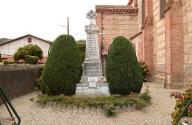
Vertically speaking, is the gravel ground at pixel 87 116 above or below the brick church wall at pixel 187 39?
below

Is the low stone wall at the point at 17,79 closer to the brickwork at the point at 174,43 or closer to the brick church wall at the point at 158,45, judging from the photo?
the brickwork at the point at 174,43

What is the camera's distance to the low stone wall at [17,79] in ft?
46.5

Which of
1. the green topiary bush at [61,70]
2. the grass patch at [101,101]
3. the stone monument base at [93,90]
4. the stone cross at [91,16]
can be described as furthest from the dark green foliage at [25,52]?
the grass patch at [101,101]

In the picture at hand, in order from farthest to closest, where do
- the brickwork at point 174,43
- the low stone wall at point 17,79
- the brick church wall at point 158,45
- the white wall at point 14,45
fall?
the white wall at point 14,45 < the brick church wall at point 158,45 < the brickwork at point 174,43 < the low stone wall at point 17,79

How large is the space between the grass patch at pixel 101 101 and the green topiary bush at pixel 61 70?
550mm

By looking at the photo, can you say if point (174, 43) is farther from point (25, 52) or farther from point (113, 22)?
point (25, 52)

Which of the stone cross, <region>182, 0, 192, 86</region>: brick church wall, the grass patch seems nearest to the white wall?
the stone cross

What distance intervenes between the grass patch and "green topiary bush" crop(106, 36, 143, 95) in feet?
1.54

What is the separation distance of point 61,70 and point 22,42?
173ft

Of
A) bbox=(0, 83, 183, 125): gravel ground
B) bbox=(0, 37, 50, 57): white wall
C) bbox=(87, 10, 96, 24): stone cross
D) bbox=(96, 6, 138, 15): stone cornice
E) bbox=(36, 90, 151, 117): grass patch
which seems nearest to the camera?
bbox=(0, 83, 183, 125): gravel ground

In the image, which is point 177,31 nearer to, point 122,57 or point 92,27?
point 92,27

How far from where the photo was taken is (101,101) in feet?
40.2

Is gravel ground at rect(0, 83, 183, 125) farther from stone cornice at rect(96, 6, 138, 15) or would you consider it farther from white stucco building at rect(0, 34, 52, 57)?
white stucco building at rect(0, 34, 52, 57)

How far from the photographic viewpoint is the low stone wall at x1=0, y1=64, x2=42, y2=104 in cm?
1417
